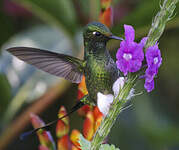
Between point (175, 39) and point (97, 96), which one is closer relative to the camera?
point (97, 96)

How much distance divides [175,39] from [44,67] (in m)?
1.31

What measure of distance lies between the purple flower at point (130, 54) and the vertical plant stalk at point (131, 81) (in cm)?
2

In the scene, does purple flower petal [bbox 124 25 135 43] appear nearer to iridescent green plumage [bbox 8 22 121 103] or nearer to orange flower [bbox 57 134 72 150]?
iridescent green plumage [bbox 8 22 121 103]

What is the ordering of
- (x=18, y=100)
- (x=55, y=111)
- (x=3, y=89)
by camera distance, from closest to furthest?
1. (x=3, y=89)
2. (x=18, y=100)
3. (x=55, y=111)

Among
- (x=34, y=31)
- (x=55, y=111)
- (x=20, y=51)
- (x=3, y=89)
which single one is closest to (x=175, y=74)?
(x=55, y=111)

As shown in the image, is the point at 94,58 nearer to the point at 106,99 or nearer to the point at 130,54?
the point at 106,99

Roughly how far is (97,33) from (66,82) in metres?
0.76

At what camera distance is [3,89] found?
1.70m

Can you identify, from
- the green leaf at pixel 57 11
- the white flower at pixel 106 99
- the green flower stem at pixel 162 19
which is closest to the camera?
the green flower stem at pixel 162 19

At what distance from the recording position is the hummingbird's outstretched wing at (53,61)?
99 centimetres

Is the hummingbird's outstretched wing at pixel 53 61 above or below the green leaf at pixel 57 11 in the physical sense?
below

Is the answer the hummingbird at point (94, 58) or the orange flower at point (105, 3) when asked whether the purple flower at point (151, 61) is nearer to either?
the hummingbird at point (94, 58)

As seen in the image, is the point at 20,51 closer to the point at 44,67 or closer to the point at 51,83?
the point at 44,67

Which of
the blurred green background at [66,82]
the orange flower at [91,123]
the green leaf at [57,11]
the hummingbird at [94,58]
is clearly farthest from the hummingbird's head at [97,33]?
the green leaf at [57,11]
